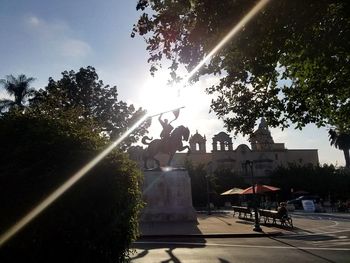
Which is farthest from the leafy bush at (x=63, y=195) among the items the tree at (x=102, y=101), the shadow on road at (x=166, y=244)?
the tree at (x=102, y=101)

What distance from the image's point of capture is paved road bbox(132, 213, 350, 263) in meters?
14.0

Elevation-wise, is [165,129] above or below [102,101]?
below

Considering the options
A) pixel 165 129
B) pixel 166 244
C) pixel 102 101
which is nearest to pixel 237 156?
pixel 102 101

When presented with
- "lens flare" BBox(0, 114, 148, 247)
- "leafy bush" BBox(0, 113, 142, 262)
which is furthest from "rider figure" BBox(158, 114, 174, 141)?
"lens flare" BBox(0, 114, 148, 247)

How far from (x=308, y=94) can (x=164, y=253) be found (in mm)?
6765

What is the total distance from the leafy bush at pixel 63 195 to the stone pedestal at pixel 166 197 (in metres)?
21.6

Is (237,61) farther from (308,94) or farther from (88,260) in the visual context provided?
(88,260)

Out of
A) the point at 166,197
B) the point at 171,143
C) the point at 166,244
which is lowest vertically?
the point at 166,244

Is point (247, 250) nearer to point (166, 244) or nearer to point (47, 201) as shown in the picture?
point (166, 244)

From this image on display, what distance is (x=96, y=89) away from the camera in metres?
56.5

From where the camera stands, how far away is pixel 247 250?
1612cm

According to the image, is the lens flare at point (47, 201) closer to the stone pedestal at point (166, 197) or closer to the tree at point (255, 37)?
the tree at point (255, 37)

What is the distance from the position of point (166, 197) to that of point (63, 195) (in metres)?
22.8

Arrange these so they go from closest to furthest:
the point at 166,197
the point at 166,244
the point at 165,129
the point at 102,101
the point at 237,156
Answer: the point at 166,244 < the point at 166,197 < the point at 165,129 < the point at 102,101 < the point at 237,156
